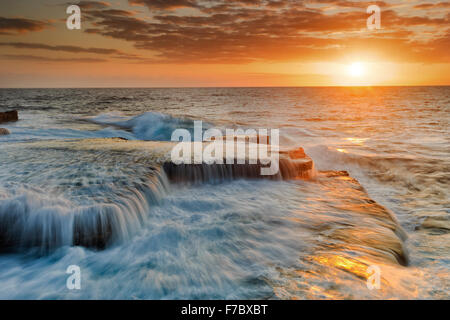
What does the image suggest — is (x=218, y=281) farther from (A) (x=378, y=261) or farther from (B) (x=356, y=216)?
(B) (x=356, y=216)

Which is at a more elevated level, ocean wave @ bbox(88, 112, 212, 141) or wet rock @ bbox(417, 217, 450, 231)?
ocean wave @ bbox(88, 112, 212, 141)

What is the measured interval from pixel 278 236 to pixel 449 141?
12856mm

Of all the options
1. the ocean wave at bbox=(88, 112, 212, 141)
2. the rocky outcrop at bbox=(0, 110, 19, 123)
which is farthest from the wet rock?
the rocky outcrop at bbox=(0, 110, 19, 123)

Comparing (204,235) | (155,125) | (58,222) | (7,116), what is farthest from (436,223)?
(7,116)

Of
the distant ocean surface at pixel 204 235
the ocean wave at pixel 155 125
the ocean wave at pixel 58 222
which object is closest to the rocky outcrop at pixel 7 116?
the ocean wave at pixel 155 125

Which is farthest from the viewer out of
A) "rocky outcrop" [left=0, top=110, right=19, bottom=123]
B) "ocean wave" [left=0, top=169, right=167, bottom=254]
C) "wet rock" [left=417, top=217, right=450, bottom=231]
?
"rocky outcrop" [left=0, top=110, right=19, bottom=123]

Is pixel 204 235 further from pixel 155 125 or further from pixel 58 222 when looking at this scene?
pixel 155 125

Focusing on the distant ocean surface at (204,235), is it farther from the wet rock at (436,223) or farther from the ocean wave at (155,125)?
the ocean wave at (155,125)

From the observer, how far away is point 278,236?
420 centimetres

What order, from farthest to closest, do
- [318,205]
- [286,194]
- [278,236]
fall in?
1. [286,194]
2. [318,205]
3. [278,236]

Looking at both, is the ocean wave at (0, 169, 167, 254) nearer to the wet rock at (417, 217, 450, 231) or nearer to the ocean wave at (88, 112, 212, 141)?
the wet rock at (417, 217, 450, 231)

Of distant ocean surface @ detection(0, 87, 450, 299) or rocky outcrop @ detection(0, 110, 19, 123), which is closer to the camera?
distant ocean surface @ detection(0, 87, 450, 299)
